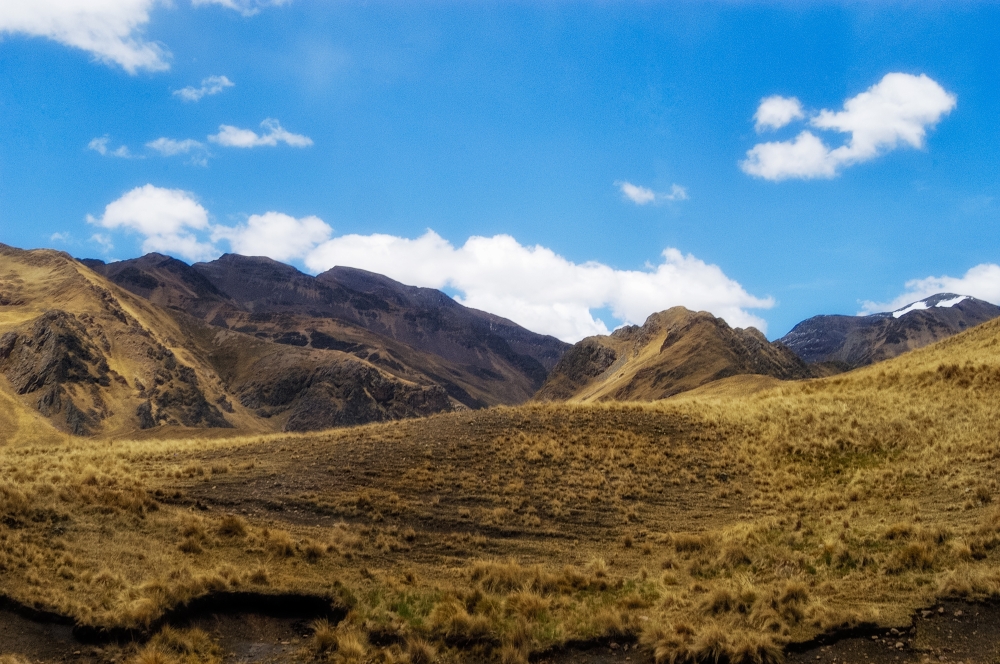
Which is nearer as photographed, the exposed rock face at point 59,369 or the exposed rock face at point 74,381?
the exposed rock face at point 59,369

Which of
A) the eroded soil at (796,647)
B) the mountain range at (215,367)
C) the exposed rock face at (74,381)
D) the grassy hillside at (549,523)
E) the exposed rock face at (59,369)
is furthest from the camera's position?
the mountain range at (215,367)

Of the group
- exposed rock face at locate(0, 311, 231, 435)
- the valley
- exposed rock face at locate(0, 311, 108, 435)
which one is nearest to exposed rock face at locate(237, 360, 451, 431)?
exposed rock face at locate(0, 311, 231, 435)

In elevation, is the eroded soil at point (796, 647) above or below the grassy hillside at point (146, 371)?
below

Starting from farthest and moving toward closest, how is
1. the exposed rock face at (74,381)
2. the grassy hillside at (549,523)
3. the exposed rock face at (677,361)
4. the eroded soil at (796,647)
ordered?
the exposed rock face at (677,361), the exposed rock face at (74,381), the grassy hillside at (549,523), the eroded soil at (796,647)

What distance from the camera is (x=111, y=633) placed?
12477mm

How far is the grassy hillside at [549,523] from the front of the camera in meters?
13.3

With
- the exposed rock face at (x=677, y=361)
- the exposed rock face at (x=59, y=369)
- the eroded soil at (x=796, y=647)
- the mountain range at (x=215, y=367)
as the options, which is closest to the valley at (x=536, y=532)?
the eroded soil at (x=796, y=647)

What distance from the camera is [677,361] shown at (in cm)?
10425

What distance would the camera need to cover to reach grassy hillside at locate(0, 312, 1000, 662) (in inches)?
524

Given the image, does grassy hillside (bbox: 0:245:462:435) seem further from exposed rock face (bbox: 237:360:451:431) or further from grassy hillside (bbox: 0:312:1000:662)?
grassy hillside (bbox: 0:312:1000:662)

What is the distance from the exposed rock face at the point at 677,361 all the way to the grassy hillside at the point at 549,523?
6471 cm

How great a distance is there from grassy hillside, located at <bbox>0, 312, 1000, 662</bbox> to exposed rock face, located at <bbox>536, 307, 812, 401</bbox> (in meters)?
64.7

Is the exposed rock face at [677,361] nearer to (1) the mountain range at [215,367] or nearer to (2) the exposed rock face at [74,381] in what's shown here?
(1) the mountain range at [215,367]

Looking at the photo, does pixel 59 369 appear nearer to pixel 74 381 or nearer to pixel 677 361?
pixel 74 381
